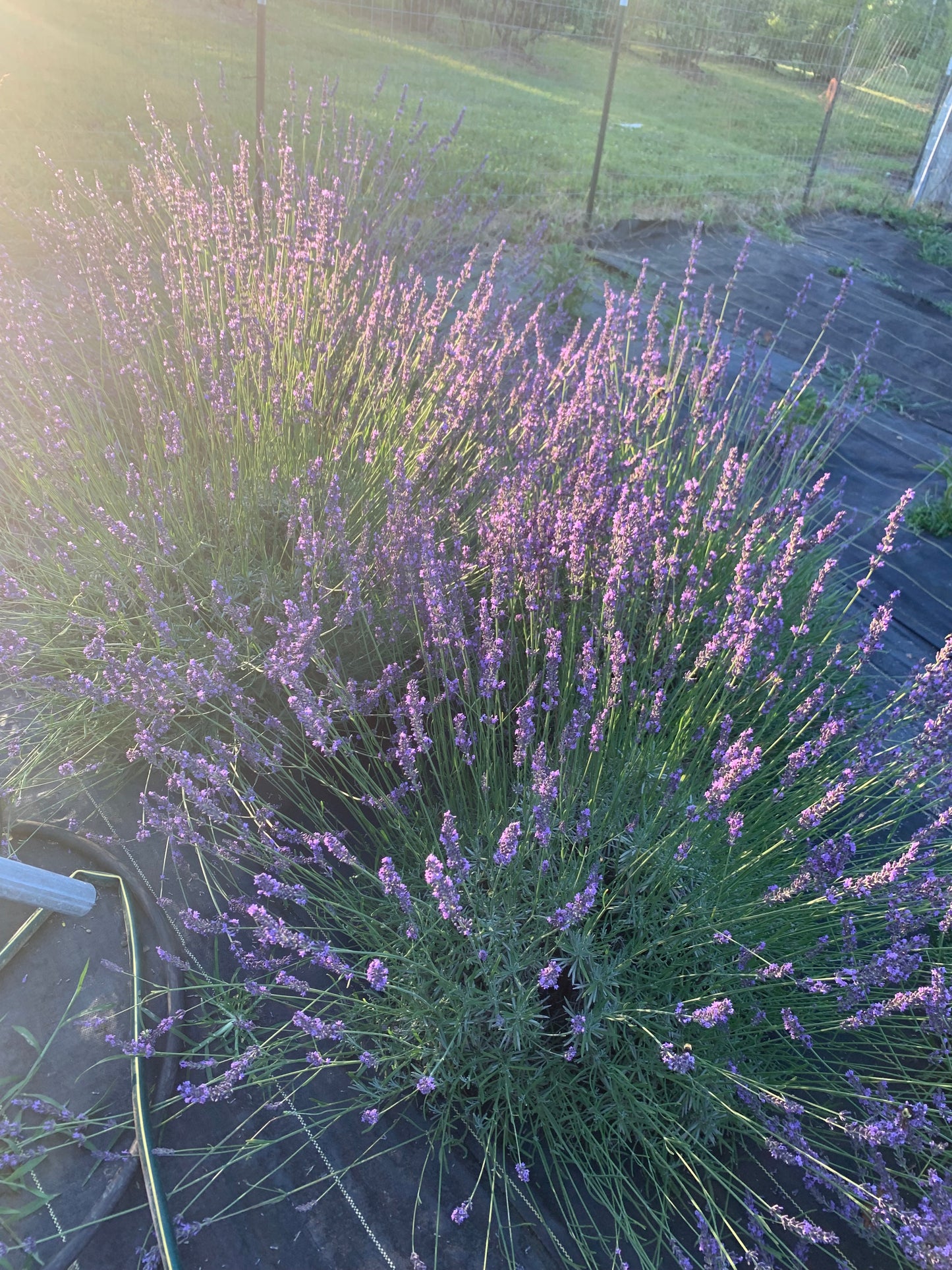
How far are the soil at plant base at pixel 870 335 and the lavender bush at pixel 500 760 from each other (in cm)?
132

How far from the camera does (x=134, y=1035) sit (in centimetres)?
167

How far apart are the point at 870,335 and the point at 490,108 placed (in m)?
8.35

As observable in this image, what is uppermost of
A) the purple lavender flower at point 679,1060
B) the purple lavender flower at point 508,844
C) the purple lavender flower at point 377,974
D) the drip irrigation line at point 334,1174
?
the purple lavender flower at point 508,844

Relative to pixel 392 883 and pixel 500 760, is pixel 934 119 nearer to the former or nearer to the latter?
pixel 500 760

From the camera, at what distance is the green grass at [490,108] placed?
587cm

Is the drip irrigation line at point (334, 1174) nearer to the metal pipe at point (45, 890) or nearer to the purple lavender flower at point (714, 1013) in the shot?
the metal pipe at point (45, 890)

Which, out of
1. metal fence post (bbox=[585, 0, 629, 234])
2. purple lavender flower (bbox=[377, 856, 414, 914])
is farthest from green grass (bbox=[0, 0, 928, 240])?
purple lavender flower (bbox=[377, 856, 414, 914])

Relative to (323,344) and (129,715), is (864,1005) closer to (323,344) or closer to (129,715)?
(129,715)

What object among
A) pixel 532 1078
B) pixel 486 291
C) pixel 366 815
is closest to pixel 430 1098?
pixel 532 1078

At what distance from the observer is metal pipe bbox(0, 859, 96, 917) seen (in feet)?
5.28

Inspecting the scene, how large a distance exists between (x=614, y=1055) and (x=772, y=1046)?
1.22ft

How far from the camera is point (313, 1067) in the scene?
1.71 metres

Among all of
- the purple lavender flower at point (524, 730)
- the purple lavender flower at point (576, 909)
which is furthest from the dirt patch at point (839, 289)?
the purple lavender flower at point (576, 909)

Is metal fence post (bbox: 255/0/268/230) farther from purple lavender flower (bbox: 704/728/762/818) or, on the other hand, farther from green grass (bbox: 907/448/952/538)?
purple lavender flower (bbox: 704/728/762/818)
